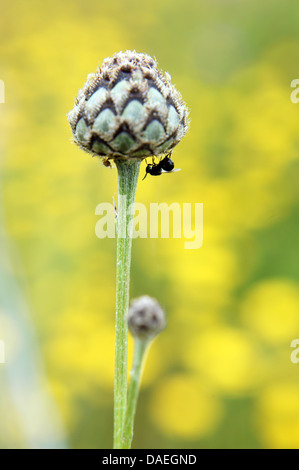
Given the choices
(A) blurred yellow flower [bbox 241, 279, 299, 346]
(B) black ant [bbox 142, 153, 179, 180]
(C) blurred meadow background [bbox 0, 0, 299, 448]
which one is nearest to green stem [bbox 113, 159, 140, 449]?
(B) black ant [bbox 142, 153, 179, 180]

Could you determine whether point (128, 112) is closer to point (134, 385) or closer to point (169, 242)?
point (134, 385)

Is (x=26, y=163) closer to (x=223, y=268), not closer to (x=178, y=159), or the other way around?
(x=178, y=159)

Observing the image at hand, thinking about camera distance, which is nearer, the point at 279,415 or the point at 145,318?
the point at 145,318

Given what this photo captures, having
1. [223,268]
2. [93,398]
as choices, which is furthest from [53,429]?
[223,268]

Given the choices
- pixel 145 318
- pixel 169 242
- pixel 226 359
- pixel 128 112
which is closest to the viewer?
pixel 145 318

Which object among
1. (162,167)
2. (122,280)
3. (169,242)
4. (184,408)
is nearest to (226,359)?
(184,408)
